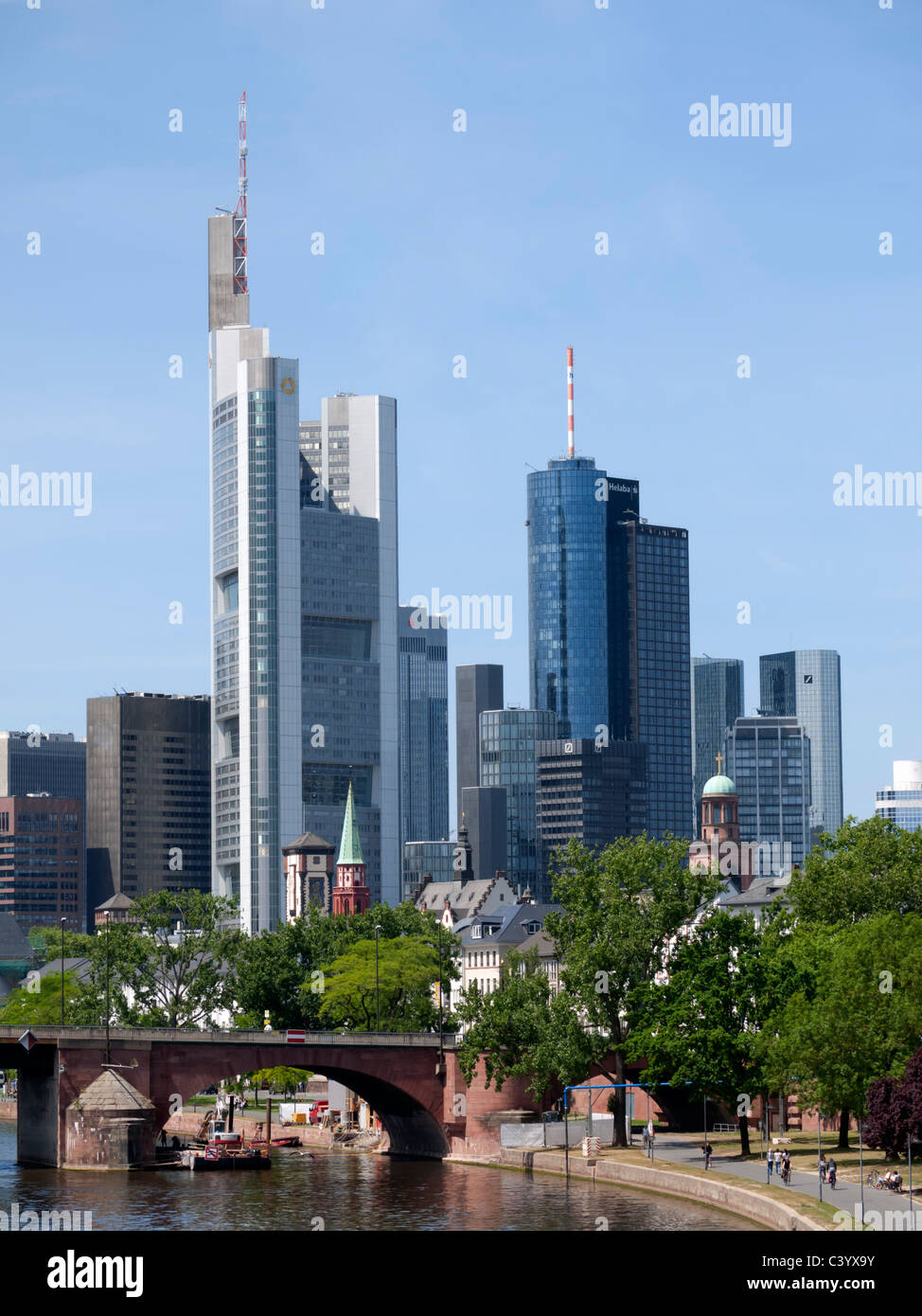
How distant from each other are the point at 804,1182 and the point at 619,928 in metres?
28.8

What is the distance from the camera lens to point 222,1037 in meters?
138

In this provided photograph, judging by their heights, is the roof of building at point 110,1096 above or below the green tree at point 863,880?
below

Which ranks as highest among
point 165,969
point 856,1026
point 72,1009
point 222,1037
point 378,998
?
point 856,1026

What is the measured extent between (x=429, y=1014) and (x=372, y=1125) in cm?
1103

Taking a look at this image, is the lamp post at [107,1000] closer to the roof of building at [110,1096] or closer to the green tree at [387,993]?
the roof of building at [110,1096]

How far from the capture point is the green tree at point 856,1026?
10238 cm

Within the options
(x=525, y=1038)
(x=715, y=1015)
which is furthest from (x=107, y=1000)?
(x=715, y=1015)

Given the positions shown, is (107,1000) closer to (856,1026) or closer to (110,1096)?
(110,1096)

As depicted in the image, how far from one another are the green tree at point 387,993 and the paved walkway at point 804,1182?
39667 millimetres

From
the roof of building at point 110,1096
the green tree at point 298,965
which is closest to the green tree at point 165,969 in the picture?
the green tree at point 298,965

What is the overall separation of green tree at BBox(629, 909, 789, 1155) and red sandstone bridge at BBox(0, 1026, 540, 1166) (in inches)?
730

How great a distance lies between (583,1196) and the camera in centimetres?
10662
